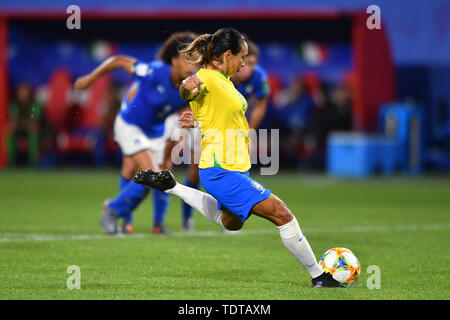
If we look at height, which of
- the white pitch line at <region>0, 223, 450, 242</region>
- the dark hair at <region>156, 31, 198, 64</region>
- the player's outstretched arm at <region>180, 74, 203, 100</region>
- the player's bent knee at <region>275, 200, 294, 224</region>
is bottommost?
the white pitch line at <region>0, 223, 450, 242</region>

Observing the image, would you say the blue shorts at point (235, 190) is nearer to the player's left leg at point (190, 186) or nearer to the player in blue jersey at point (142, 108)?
the player in blue jersey at point (142, 108)

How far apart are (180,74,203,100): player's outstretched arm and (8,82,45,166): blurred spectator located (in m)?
15.5

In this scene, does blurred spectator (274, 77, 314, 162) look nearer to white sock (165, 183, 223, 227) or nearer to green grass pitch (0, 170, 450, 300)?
green grass pitch (0, 170, 450, 300)

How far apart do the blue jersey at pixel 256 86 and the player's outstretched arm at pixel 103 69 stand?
1.44m

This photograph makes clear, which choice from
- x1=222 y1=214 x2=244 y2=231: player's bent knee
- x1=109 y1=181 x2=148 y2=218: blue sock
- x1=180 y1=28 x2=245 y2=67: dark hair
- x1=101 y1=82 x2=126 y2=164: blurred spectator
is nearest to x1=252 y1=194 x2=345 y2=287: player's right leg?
x1=222 y1=214 x2=244 y2=231: player's bent knee

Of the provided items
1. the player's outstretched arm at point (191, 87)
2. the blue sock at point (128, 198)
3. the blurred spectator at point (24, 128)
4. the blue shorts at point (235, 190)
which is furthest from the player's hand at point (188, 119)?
the blurred spectator at point (24, 128)

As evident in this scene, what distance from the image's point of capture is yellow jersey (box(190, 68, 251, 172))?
672cm

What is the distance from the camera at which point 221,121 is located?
6.74 metres

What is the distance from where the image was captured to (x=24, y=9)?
21.5 meters

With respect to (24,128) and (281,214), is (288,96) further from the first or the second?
(281,214)
